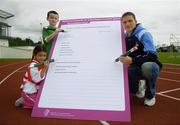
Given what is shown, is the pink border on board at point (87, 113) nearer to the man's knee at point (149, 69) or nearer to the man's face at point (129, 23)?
the man's knee at point (149, 69)

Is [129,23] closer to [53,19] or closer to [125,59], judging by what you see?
[125,59]

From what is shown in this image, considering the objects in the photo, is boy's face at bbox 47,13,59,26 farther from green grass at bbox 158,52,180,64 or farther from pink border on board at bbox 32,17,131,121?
green grass at bbox 158,52,180,64

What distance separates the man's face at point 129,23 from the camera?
5262 mm

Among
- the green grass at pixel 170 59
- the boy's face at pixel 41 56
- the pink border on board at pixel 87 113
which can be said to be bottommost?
the pink border on board at pixel 87 113

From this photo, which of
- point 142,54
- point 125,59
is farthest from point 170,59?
point 125,59

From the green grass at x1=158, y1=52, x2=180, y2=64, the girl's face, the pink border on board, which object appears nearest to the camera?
the pink border on board

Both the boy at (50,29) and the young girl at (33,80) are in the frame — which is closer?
the young girl at (33,80)

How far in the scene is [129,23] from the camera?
5.28 m

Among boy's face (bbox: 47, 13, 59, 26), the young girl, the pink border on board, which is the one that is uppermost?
boy's face (bbox: 47, 13, 59, 26)

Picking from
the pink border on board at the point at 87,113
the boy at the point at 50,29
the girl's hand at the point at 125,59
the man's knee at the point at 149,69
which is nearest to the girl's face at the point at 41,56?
the boy at the point at 50,29

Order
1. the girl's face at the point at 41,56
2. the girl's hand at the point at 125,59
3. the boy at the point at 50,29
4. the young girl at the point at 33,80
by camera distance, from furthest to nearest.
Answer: the boy at the point at 50,29
the girl's face at the point at 41,56
the young girl at the point at 33,80
the girl's hand at the point at 125,59

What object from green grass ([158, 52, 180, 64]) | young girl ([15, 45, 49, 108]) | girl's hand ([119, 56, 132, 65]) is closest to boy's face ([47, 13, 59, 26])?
young girl ([15, 45, 49, 108])

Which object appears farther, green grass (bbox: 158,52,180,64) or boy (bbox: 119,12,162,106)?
green grass (bbox: 158,52,180,64)

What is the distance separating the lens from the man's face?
5.26 metres
